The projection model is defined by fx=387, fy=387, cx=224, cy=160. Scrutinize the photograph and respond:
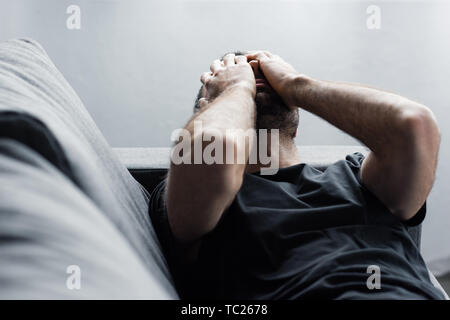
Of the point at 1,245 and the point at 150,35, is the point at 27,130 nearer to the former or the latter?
the point at 1,245

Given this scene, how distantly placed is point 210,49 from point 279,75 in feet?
2.14

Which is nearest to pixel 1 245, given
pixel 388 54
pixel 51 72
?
pixel 51 72

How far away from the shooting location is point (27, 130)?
0.42 m

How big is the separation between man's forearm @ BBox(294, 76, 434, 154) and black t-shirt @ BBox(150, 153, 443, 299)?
0.40 ft

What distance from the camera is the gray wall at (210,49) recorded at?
1.53 meters

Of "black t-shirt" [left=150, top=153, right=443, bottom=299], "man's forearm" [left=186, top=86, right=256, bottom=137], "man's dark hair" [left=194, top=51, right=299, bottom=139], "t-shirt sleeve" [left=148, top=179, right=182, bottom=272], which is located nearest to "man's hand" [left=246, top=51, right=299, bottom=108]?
"man's dark hair" [left=194, top=51, right=299, bottom=139]

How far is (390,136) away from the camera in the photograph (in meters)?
0.72

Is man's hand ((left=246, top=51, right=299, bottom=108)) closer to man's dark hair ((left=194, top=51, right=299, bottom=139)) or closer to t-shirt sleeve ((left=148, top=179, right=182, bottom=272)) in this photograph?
man's dark hair ((left=194, top=51, right=299, bottom=139))

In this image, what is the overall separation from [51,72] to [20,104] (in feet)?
1.09

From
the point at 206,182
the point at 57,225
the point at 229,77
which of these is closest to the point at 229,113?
the point at 206,182

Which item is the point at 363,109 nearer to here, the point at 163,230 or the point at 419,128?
the point at 419,128

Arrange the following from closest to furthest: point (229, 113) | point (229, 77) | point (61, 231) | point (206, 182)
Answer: point (61, 231)
point (206, 182)
point (229, 113)
point (229, 77)

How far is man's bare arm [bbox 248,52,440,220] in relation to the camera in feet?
2.31
